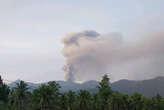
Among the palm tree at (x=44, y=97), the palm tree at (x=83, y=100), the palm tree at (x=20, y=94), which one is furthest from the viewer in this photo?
the palm tree at (x=83, y=100)

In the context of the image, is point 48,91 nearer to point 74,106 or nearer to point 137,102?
point 74,106

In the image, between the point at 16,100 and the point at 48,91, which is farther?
the point at 16,100

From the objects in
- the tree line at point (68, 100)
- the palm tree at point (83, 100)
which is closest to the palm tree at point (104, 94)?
the tree line at point (68, 100)

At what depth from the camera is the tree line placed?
302ft

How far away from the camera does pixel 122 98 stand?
385 ft

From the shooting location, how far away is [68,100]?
4318 inches

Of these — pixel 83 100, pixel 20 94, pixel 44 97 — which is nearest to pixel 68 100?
pixel 83 100

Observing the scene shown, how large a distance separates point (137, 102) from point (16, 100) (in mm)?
56768

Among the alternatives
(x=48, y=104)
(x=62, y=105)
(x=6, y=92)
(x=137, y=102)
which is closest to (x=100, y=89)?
(x=137, y=102)

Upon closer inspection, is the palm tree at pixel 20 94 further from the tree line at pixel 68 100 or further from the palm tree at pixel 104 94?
the palm tree at pixel 104 94

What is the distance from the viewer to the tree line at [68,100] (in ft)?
302

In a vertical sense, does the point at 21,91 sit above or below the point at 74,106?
above

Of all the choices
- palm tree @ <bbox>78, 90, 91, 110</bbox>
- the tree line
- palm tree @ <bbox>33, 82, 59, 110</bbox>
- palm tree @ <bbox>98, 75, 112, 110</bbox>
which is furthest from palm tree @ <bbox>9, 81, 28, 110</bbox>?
palm tree @ <bbox>98, 75, 112, 110</bbox>

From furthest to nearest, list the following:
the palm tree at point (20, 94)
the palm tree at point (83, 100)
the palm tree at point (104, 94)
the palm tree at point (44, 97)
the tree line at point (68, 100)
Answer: the palm tree at point (104, 94) → the palm tree at point (83, 100) → the palm tree at point (20, 94) → the tree line at point (68, 100) → the palm tree at point (44, 97)
